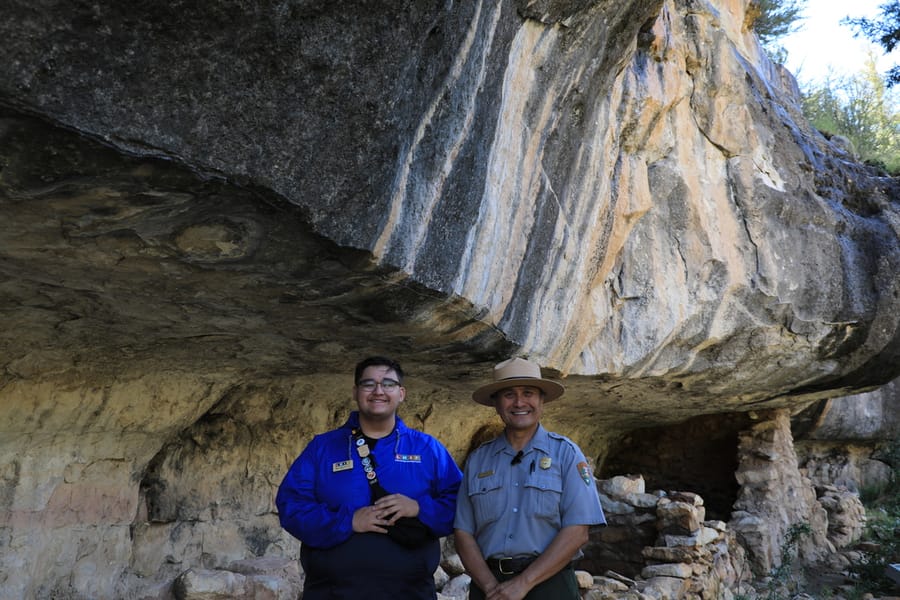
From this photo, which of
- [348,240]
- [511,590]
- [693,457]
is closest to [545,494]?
Result: [511,590]

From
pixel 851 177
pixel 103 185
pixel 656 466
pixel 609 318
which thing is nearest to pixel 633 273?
pixel 609 318

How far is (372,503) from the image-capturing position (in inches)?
96.3

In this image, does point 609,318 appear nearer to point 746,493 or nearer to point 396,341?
point 396,341

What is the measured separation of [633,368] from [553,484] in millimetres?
3408

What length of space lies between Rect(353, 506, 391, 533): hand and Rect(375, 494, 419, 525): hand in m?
0.01

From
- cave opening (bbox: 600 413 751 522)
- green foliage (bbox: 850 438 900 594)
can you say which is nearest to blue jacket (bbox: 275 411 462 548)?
green foliage (bbox: 850 438 900 594)

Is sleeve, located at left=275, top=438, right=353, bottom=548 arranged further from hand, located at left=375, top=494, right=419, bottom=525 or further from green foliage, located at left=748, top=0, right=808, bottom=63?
green foliage, located at left=748, top=0, right=808, bottom=63

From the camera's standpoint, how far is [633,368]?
579 cm

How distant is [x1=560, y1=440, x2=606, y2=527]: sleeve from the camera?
2473 mm

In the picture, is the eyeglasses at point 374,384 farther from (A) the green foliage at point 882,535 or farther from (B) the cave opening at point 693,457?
(B) the cave opening at point 693,457

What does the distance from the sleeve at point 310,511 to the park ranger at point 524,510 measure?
0.39 m

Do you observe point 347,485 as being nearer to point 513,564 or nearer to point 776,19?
point 513,564

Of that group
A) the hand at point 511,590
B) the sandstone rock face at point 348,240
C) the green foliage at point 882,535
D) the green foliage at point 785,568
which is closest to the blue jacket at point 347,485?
the hand at point 511,590

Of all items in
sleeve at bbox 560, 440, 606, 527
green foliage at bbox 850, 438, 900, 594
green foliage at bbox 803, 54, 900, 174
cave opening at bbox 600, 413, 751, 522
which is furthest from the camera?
green foliage at bbox 803, 54, 900, 174
